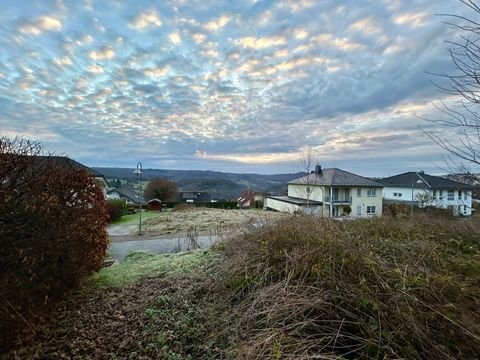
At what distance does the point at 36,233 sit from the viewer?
253cm

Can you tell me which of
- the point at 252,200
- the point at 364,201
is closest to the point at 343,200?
the point at 364,201

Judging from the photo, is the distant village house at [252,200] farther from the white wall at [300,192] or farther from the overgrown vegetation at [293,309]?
the overgrown vegetation at [293,309]

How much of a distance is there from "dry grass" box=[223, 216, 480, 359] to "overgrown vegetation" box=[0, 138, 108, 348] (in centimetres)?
184

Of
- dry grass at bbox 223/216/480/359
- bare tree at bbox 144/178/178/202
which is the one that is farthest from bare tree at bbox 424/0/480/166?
bare tree at bbox 144/178/178/202

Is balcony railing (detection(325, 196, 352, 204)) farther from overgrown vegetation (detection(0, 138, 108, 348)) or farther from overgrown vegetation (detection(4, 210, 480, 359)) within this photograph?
overgrown vegetation (detection(0, 138, 108, 348))

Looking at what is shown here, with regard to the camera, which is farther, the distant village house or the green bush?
the distant village house

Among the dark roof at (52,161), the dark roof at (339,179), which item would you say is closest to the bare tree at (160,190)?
the dark roof at (339,179)

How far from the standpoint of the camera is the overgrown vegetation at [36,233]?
86.9 inches

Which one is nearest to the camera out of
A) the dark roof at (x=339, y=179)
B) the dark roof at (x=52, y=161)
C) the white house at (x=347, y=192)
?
the dark roof at (x=52, y=161)

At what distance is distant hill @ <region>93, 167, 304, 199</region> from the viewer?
30.1 metres

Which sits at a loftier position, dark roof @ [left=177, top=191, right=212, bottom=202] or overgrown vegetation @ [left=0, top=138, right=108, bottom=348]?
overgrown vegetation @ [left=0, top=138, right=108, bottom=348]

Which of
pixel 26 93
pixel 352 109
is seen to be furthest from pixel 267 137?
pixel 26 93

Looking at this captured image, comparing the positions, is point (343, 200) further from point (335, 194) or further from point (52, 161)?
point (52, 161)

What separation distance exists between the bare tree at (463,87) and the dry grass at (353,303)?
1266 millimetres
